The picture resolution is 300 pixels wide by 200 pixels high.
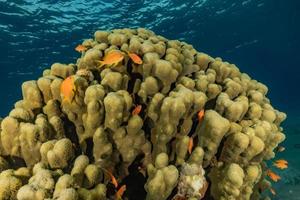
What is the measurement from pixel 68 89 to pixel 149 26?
81.7 ft

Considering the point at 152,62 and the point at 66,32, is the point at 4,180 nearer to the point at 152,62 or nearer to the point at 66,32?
the point at 152,62

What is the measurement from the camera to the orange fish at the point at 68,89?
2.93m

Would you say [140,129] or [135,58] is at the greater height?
[135,58]

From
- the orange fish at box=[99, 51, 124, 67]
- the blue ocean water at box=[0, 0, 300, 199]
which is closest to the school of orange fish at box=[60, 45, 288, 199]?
the orange fish at box=[99, 51, 124, 67]

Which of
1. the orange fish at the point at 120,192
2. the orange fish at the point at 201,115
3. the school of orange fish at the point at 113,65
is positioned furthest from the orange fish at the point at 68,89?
the orange fish at the point at 201,115

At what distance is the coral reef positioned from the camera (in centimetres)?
283

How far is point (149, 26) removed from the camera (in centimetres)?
2705

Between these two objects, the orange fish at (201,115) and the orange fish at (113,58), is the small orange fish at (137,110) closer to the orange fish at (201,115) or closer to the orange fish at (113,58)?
the orange fish at (113,58)

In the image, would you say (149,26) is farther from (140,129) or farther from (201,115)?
(140,129)

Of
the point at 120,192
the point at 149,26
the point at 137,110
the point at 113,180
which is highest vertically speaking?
the point at 137,110

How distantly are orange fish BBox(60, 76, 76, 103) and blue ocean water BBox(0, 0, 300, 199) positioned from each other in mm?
9841

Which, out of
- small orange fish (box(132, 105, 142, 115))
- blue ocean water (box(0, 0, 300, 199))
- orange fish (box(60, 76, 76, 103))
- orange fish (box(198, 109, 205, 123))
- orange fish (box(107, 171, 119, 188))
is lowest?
blue ocean water (box(0, 0, 300, 199))

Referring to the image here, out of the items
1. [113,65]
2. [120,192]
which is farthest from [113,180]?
[113,65]

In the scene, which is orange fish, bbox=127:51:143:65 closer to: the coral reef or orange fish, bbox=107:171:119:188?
the coral reef
